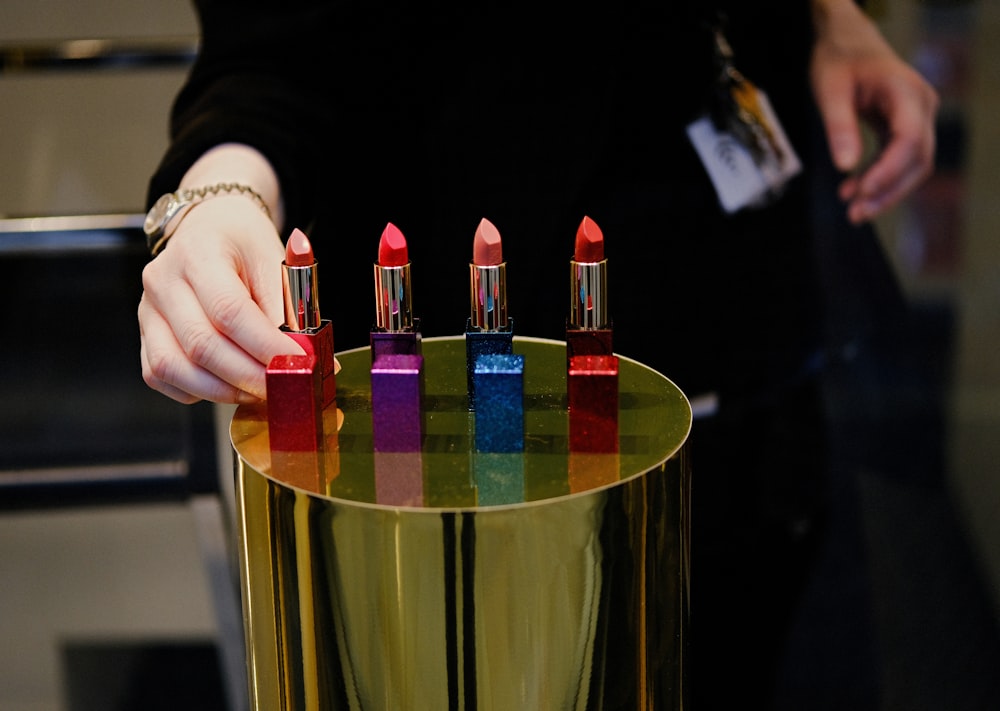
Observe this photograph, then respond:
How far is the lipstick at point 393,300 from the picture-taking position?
499 millimetres

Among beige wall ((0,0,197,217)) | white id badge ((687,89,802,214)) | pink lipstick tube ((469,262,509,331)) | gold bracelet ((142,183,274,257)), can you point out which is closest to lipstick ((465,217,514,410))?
pink lipstick tube ((469,262,509,331))

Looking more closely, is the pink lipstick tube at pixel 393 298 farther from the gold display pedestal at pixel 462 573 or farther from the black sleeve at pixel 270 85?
the black sleeve at pixel 270 85

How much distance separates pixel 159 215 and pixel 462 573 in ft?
1.02

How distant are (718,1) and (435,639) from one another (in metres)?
0.56

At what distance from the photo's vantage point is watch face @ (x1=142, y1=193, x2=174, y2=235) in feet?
2.04

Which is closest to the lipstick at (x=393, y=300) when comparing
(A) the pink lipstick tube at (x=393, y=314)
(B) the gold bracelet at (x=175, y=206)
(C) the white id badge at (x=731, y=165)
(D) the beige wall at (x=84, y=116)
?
(A) the pink lipstick tube at (x=393, y=314)

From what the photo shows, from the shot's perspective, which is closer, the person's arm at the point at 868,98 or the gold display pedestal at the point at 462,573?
the gold display pedestal at the point at 462,573

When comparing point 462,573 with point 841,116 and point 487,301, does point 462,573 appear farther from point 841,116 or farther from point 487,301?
point 841,116

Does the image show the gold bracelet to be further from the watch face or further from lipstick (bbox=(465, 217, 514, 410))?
lipstick (bbox=(465, 217, 514, 410))

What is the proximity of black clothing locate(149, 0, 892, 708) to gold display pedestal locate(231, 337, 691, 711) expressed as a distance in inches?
11.7

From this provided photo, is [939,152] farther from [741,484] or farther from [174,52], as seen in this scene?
[174,52]

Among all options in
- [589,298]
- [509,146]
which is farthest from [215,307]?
[509,146]

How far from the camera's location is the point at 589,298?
1.63 feet

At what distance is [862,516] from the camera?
5.91ft
